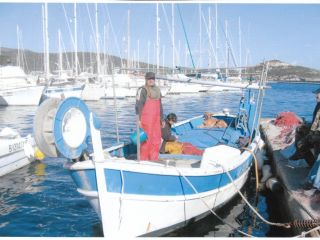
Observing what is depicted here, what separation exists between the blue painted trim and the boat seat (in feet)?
7.56

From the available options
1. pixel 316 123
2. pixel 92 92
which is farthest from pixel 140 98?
pixel 92 92

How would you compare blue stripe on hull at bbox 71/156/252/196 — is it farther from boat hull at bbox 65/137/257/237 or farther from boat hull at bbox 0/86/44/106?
boat hull at bbox 0/86/44/106

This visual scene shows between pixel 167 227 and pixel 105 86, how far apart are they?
31.6m

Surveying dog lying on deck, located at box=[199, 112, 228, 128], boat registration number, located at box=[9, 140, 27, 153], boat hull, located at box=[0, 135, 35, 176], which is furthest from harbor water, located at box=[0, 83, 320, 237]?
A: dog lying on deck, located at box=[199, 112, 228, 128]

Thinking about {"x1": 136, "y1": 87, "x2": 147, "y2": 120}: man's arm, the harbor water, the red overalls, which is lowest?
the harbor water

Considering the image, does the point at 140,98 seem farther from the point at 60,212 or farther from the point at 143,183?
the point at 60,212

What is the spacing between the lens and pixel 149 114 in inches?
277

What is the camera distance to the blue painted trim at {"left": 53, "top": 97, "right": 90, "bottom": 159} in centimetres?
548

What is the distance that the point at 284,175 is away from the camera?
8414mm

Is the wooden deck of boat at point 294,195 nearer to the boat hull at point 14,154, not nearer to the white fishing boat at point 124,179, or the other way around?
the white fishing boat at point 124,179

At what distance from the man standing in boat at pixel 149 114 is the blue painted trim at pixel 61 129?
1.23 metres

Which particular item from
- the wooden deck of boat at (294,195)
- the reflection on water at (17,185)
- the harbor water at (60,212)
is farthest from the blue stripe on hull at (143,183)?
the reflection on water at (17,185)

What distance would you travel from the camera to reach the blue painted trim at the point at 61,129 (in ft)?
18.0

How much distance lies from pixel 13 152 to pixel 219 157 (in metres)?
6.82
